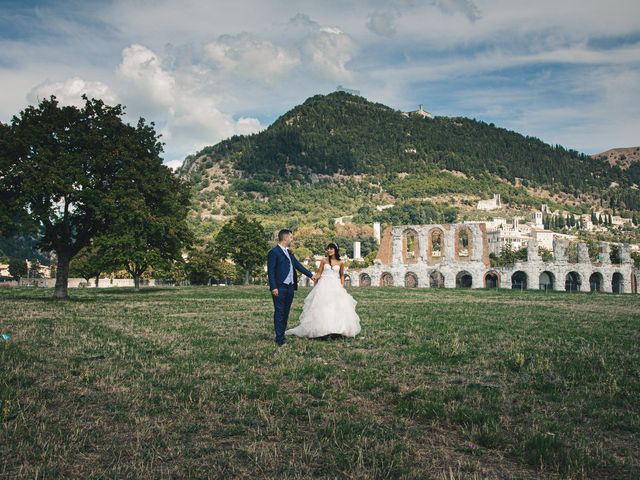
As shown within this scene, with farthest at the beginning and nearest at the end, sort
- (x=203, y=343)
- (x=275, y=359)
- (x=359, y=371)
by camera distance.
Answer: (x=203, y=343)
(x=275, y=359)
(x=359, y=371)

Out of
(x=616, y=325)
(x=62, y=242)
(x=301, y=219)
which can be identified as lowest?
(x=616, y=325)

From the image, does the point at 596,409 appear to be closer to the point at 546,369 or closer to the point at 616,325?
the point at 546,369

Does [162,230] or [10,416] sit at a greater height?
[162,230]

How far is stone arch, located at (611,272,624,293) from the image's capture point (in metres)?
54.9

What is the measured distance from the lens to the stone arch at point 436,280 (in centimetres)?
5764

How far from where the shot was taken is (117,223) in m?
22.3

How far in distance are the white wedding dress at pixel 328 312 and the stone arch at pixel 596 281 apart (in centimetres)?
5324

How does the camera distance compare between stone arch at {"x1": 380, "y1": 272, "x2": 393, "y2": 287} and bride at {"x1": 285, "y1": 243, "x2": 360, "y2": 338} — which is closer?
bride at {"x1": 285, "y1": 243, "x2": 360, "y2": 338}

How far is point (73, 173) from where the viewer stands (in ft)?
72.0

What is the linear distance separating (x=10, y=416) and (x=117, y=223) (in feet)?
62.4

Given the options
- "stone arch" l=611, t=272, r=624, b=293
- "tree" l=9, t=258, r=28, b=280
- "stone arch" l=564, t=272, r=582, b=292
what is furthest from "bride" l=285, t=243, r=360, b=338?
"tree" l=9, t=258, r=28, b=280

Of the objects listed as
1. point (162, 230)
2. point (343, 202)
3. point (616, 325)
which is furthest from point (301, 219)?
point (616, 325)

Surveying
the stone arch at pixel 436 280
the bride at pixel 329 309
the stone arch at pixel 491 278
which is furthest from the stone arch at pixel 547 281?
the bride at pixel 329 309

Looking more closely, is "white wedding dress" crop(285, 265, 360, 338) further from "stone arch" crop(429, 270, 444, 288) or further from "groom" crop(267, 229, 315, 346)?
"stone arch" crop(429, 270, 444, 288)
